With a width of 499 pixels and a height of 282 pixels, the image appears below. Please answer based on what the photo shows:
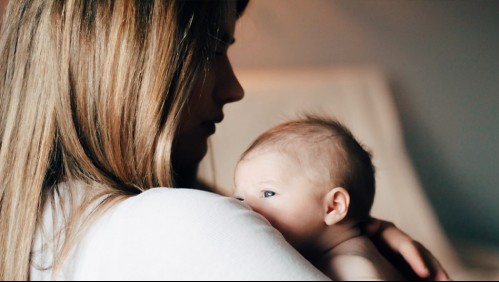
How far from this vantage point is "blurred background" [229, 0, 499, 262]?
1358 millimetres

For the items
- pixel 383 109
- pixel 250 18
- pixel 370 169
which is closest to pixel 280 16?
pixel 250 18

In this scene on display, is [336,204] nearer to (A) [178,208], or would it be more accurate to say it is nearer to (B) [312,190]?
(B) [312,190]

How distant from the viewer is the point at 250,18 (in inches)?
68.1

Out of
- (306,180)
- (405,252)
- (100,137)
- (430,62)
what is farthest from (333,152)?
(430,62)

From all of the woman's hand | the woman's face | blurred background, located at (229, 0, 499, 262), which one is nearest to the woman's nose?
the woman's face

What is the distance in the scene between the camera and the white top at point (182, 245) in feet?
1.78

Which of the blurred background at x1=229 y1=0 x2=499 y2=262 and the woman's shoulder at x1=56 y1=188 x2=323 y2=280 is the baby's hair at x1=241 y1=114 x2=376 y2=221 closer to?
the woman's shoulder at x1=56 y1=188 x2=323 y2=280

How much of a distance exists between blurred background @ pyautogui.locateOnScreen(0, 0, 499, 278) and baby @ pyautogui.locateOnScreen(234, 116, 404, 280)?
55 cm

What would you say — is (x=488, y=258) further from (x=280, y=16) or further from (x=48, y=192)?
(x=48, y=192)

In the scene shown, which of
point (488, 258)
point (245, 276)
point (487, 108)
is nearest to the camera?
point (245, 276)

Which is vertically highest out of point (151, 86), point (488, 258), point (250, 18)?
point (250, 18)

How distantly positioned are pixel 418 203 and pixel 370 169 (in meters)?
0.82

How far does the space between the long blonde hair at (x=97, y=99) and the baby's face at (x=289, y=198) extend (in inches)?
6.5

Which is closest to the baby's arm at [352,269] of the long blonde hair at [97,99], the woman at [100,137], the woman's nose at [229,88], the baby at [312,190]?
the baby at [312,190]
